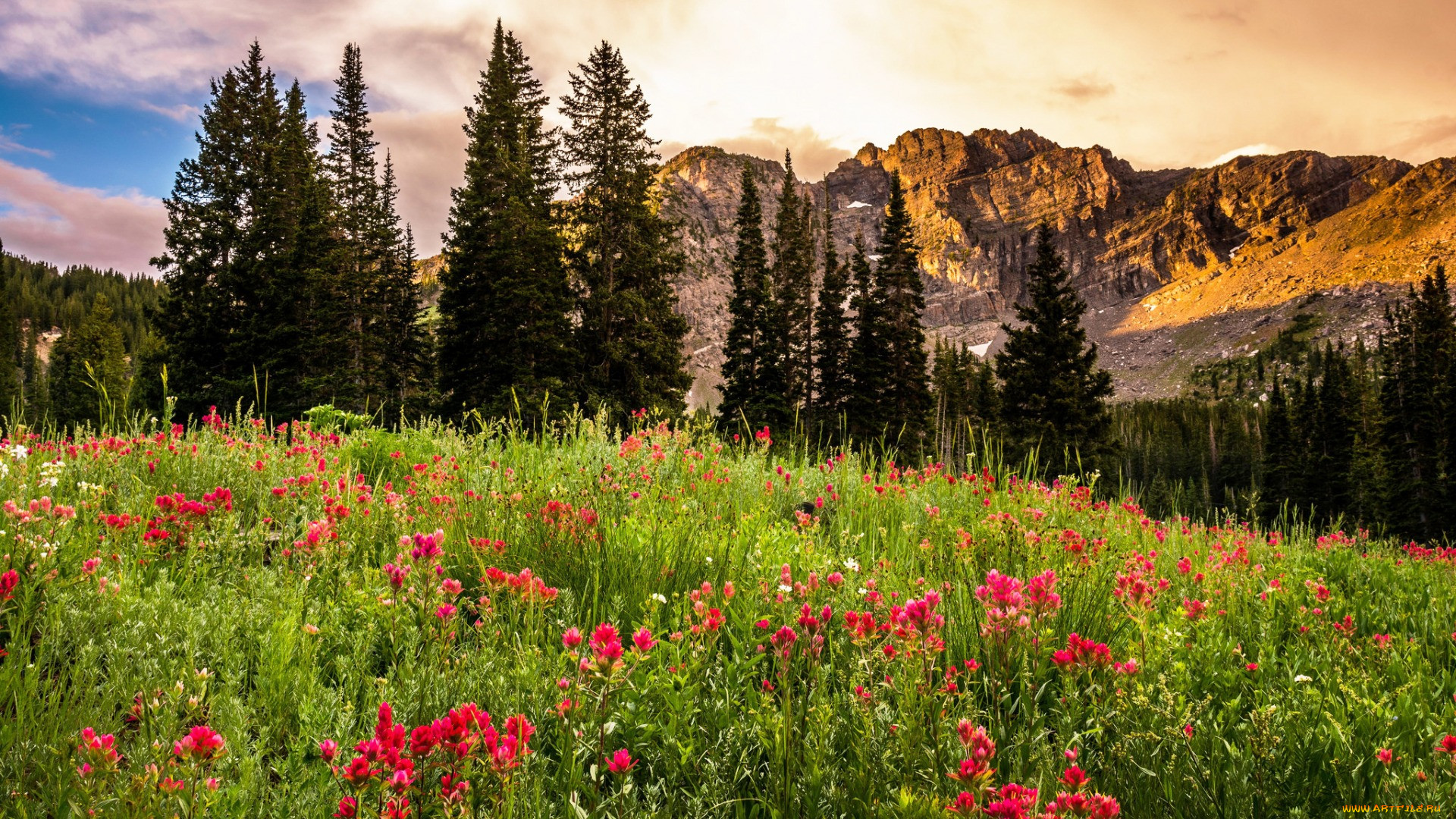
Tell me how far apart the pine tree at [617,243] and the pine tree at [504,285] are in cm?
123

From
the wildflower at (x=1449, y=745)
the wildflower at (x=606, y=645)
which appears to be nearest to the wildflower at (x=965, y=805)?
the wildflower at (x=606, y=645)

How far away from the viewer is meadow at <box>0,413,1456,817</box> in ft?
5.49

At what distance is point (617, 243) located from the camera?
1192 inches

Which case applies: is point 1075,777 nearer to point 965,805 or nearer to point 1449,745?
point 965,805

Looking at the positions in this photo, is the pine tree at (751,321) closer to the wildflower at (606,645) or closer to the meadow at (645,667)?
the meadow at (645,667)

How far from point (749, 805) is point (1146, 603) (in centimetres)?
197

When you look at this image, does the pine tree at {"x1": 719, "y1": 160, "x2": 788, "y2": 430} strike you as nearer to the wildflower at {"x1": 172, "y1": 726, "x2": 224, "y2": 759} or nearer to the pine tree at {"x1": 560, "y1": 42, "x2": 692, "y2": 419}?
the pine tree at {"x1": 560, "y1": 42, "x2": 692, "y2": 419}

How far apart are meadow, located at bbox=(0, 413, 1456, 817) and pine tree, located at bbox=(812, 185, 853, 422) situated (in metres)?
38.1

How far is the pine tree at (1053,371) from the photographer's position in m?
38.2

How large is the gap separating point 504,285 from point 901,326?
81.0 feet

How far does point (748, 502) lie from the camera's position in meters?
5.25

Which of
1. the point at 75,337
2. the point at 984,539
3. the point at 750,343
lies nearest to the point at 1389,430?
the point at 750,343

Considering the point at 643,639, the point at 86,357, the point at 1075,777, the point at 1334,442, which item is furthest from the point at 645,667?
the point at 86,357

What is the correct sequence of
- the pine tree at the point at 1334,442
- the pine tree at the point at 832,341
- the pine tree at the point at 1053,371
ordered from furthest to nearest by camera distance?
the pine tree at the point at 1334,442 < the pine tree at the point at 832,341 < the pine tree at the point at 1053,371
